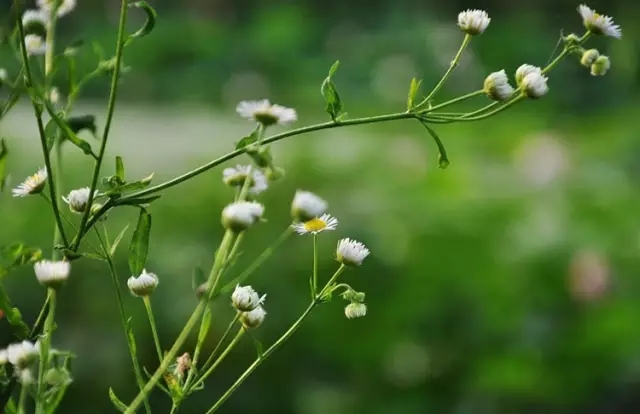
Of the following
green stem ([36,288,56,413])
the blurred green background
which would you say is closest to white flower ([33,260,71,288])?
green stem ([36,288,56,413])

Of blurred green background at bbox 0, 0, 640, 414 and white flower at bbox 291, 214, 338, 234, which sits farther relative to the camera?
blurred green background at bbox 0, 0, 640, 414

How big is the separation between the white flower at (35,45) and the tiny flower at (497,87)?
0.60ft

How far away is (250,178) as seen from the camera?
1.24 ft

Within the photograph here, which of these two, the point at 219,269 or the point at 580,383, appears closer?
the point at 219,269

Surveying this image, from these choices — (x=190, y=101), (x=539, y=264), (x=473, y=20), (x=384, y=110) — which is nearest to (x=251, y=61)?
(x=190, y=101)

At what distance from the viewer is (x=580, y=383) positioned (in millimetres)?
1528

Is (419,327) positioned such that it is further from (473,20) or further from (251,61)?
(251,61)

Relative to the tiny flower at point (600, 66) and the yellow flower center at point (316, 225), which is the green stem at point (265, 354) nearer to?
the yellow flower center at point (316, 225)

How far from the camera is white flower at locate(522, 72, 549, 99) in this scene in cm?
40

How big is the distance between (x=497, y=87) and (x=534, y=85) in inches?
0.6

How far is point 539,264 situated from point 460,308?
0.20 metres

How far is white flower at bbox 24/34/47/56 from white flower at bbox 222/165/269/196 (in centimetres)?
10

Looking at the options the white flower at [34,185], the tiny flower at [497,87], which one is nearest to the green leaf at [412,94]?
the tiny flower at [497,87]

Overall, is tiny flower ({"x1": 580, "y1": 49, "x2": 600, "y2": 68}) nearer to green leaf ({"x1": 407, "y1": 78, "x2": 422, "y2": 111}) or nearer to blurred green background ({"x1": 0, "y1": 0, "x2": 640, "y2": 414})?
Result: green leaf ({"x1": 407, "y1": 78, "x2": 422, "y2": 111})
